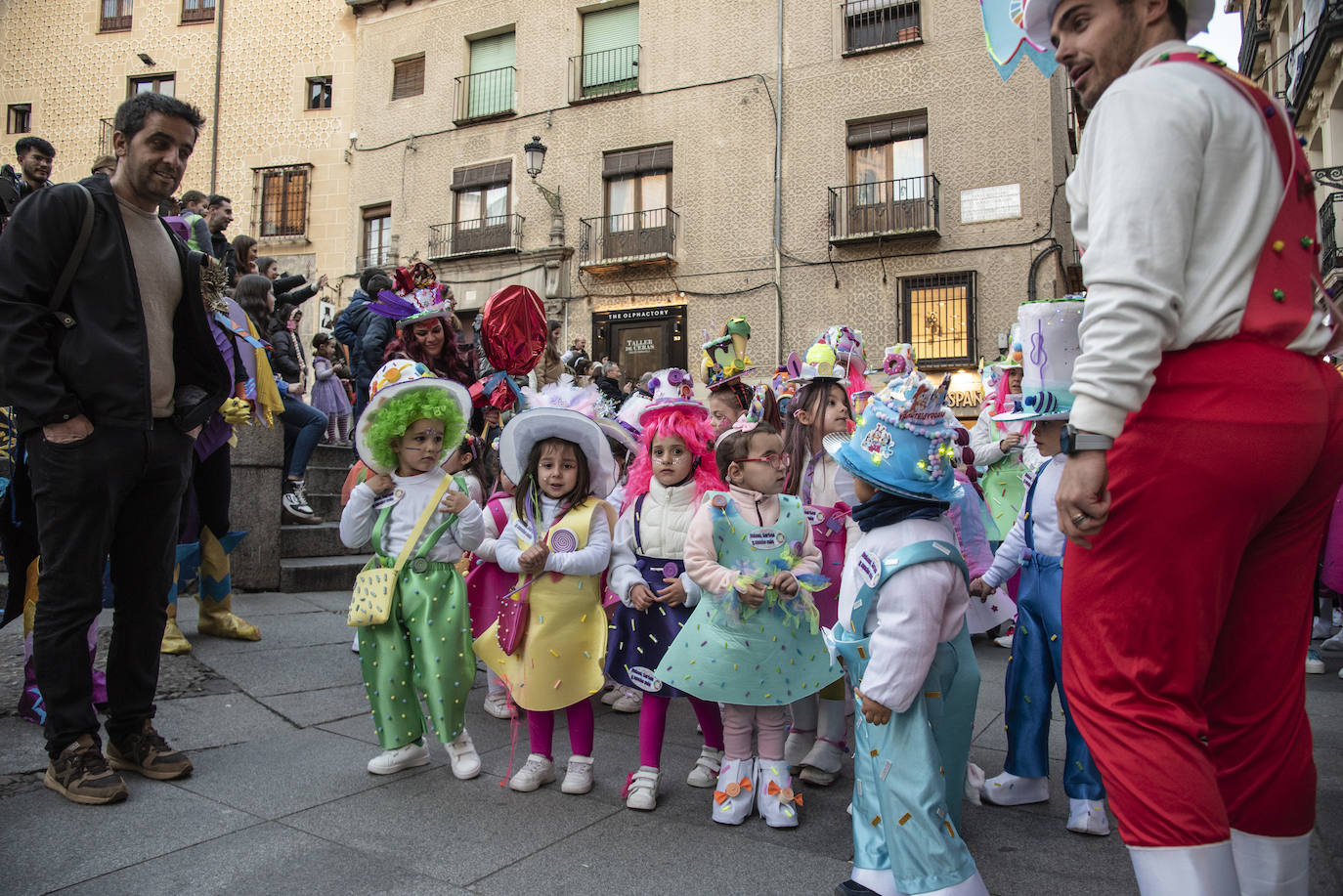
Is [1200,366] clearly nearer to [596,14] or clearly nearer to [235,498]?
[235,498]

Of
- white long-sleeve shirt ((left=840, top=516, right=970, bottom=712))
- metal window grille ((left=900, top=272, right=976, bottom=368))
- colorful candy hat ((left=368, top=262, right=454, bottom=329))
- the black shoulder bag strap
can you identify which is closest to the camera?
white long-sleeve shirt ((left=840, top=516, right=970, bottom=712))

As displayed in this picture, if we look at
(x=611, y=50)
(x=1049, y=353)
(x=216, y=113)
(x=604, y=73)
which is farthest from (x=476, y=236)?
(x=1049, y=353)

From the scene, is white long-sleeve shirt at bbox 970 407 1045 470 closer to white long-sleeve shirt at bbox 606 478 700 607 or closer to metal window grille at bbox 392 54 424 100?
white long-sleeve shirt at bbox 606 478 700 607

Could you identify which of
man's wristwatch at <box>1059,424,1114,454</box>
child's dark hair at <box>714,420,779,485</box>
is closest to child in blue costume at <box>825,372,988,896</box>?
child's dark hair at <box>714,420,779,485</box>

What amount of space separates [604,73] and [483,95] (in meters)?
3.13

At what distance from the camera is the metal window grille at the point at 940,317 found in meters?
16.6

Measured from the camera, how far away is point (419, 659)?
138 inches

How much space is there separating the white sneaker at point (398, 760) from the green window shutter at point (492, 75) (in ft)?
64.3

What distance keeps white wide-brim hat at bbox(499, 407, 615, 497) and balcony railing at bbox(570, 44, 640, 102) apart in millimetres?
17499

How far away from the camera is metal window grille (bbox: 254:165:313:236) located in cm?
2244

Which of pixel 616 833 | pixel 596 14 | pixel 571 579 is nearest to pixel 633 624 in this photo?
pixel 571 579

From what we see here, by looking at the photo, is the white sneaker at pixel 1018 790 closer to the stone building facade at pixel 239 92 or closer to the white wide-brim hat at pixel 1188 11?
the white wide-brim hat at pixel 1188 11

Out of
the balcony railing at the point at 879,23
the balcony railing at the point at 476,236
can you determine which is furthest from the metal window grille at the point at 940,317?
the balcony railing at the point at 476,236

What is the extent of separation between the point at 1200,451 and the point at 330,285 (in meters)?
22.4
